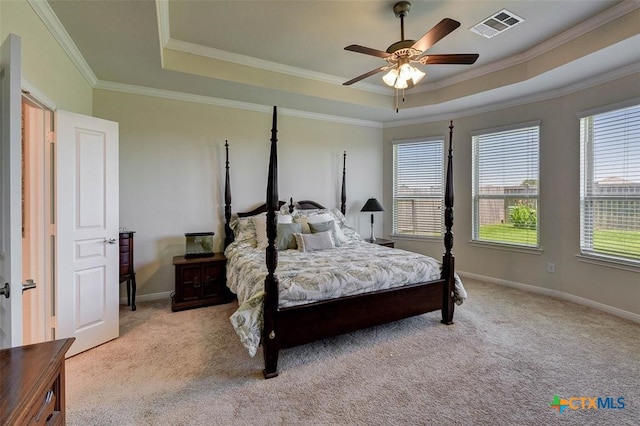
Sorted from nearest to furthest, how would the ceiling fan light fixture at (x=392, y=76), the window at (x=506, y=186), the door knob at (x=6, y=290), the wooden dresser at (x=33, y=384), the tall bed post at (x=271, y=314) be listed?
1. the wooden dresser at (x=33, y=384)
2. the door knob at (x=6, y=290)
3. the tall bed post at (x=271, y=314)
4. the ceiling fan light fixture at (x=392, y=76)
5. the window at (x=506, y=186)

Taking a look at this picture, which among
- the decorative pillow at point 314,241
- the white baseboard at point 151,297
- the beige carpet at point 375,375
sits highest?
the decorative pillow at point 314,241

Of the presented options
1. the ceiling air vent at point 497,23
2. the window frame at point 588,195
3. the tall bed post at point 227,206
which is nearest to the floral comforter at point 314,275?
the tall bed post at point 227,206

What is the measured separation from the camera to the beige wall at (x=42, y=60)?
6.01 feet

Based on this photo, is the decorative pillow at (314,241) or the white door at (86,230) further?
the decorative pillow at (314,241)

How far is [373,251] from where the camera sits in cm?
354

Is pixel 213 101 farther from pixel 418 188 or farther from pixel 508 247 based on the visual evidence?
pixel 508 247

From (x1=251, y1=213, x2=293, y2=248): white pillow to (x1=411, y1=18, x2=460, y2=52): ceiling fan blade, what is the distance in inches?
92.1

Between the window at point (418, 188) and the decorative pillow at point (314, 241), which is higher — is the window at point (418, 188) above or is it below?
above

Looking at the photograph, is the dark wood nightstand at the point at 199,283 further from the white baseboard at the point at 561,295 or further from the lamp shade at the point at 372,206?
the white baseboard at the point at 561,295

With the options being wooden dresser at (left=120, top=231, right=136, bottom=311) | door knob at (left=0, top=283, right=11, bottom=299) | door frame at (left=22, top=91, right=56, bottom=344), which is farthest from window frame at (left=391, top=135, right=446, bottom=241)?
door knob at (left=0, top=283, right=11, bottom=299)

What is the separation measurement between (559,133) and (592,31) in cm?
132

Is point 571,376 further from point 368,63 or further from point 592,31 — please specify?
point 368,63

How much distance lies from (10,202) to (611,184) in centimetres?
505

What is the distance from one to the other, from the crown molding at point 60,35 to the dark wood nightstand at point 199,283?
7.34 ft
